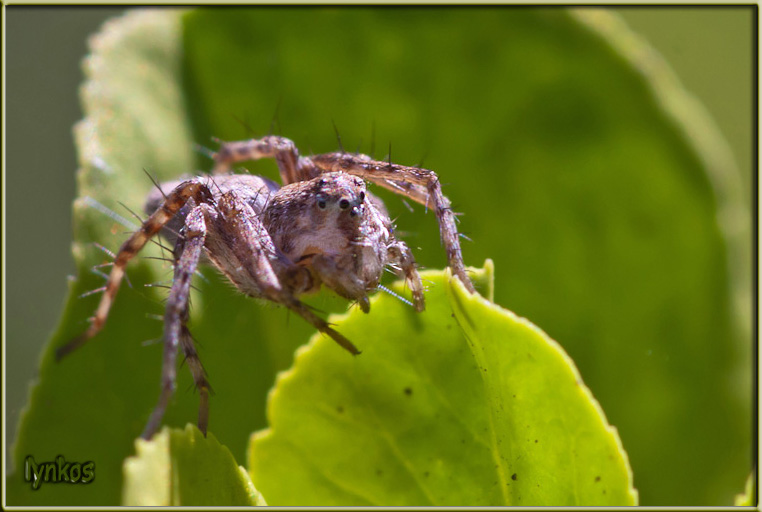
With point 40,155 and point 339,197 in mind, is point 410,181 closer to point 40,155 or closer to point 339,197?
point 339,197

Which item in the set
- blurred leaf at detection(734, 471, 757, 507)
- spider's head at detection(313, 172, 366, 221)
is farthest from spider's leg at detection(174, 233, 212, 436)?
blurred leaf at detection(734, 471, 757, 507)

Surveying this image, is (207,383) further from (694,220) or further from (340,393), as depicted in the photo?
(694,220)

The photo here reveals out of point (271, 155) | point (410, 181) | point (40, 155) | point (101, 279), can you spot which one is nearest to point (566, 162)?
point (410, 181)

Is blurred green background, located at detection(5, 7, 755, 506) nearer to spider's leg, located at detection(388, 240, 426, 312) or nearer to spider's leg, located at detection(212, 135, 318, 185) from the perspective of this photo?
spider's leg, located at detection(212, 135, 318, 185)

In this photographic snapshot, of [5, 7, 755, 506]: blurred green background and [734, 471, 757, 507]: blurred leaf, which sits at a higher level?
[5, 7, 755, 506]: blurred green background

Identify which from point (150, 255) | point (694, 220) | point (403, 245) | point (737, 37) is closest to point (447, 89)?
point (403, 245)
